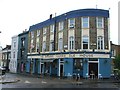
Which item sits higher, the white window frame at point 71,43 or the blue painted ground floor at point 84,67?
the white window frame at point 71,43

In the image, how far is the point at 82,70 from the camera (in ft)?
125

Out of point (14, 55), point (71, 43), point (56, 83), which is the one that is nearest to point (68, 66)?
point (71, 43)

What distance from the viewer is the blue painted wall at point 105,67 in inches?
1492

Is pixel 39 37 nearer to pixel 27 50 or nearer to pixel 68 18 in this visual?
pixel 27 50

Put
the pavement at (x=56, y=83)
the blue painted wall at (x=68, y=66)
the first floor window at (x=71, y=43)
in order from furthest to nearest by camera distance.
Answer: the first floor window at (x=71, y=43), the blue painted wall at (x=68, y=66), the pavement at (x=56, y=83)

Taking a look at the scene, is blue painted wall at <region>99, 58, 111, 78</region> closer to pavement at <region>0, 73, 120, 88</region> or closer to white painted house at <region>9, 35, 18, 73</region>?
pavement at <region>0, 73, 120, 88</region>

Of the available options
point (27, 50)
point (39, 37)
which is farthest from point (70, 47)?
point (27, 50)

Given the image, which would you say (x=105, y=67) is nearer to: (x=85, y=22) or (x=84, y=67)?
(x=84, y=67)

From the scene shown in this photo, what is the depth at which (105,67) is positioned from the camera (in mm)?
38219

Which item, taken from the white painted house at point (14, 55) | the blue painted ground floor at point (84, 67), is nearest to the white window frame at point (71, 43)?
the blue painted ground floor at point (84, 67)

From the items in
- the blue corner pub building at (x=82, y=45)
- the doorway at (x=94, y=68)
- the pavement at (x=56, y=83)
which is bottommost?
the pavement at (x=56, y=83)

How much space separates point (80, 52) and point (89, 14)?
6.34 meters

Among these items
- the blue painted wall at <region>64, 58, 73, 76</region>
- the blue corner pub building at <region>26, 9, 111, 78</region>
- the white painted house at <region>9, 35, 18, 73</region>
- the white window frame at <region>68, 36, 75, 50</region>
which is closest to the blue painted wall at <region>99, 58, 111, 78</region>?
the blue corner pub building at <region>26, 9, 111, 78</region>

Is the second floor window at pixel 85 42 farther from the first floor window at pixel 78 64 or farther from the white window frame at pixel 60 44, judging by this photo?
the white window frame at pixel 60 44
